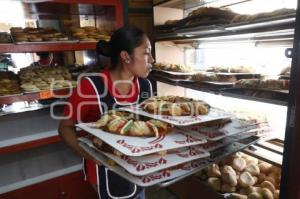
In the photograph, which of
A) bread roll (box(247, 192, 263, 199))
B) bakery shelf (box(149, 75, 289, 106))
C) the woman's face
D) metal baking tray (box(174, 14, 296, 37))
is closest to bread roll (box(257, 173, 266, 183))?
bread roll (box(247, 192, 263, 199))

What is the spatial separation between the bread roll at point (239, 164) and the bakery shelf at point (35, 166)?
1.21 m

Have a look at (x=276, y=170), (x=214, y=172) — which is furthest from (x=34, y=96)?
(x=276, y=170)

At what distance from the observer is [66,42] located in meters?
1.81

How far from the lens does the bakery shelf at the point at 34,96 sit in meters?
1.67

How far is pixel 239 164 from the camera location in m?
1.64

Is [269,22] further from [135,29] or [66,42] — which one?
[66,42]

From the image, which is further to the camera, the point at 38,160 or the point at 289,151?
the point at 38,160

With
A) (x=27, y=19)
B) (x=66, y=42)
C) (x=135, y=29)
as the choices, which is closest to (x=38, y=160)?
(x=66, y=42)

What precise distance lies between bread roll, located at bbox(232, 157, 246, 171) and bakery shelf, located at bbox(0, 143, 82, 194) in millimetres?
1207

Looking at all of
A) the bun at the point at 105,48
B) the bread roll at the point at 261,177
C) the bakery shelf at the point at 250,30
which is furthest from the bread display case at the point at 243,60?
the bun at the point at 105,48

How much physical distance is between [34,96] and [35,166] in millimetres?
609

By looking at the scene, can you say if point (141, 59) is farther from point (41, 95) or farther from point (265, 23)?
point (41, 95)

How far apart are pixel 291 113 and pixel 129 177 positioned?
32.6 inches

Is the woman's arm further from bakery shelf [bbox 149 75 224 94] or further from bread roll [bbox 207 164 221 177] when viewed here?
bread roll [bbox 207 164 221 177]
